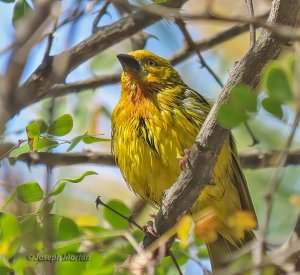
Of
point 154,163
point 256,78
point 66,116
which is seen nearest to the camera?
point 256,78

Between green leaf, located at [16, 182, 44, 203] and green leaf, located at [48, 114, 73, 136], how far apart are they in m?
0.38

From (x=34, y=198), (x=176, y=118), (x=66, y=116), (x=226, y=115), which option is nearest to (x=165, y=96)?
(x=176, y=118)

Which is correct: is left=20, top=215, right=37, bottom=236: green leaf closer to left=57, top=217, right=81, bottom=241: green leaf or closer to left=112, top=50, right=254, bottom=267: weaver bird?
A: left=57, top=217, right=81, bottom=241: green leaf

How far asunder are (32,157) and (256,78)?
2.19 metres

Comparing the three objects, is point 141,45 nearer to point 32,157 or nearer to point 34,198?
point 32,157

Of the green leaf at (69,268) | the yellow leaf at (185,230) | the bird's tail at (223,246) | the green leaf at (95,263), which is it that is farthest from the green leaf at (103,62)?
the yellow leaf at (185,230)

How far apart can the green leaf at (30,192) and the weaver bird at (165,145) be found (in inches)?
49.2

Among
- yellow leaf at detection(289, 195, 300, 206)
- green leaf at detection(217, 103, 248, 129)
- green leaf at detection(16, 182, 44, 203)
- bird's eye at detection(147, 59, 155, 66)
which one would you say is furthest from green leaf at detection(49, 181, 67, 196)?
bird's eye at detection(147, 59, 155, 66)

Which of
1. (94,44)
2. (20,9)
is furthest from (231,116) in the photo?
(94,44)

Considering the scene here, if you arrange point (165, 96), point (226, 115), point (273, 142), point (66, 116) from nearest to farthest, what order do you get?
1. point (226, 115)
2. point (66, 116)
3. point (165, 96)
4. point (273, 142)

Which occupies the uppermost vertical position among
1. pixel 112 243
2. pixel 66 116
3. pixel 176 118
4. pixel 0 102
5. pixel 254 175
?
pixel 0 102

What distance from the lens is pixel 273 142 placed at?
6.43 m

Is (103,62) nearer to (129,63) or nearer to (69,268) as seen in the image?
(129,63)

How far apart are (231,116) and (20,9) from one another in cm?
206
